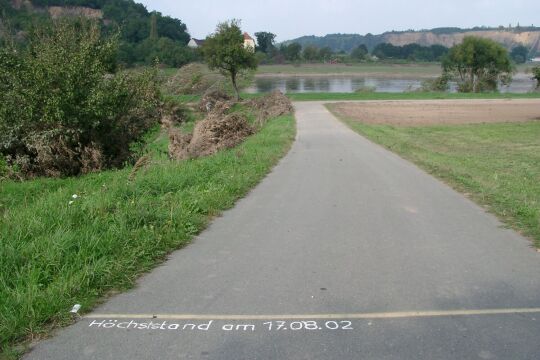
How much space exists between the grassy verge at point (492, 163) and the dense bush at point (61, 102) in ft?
27.4

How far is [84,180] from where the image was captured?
13438 millimetres

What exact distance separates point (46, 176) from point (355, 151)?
28.2 feet

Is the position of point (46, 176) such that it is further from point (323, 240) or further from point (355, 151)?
point (323, 240)

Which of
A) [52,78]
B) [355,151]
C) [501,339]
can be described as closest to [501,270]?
[501,339]

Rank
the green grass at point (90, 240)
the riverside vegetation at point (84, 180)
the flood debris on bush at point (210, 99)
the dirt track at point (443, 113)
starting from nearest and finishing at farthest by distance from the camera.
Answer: the green grass at point (90, 240)
the riverside vegetation at point (84, 180)
the dirt track at point (443, 113)
the flood debris on bush at point (210, 99)

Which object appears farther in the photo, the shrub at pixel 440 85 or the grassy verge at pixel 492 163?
the shrub at pixel 440 85

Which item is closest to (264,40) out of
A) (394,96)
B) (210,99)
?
(394,96)

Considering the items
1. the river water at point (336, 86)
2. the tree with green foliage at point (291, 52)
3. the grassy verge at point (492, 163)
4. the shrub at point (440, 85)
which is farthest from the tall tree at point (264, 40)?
the grassy verge at point (492, 163)

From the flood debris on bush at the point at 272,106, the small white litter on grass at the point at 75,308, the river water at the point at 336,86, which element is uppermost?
the small white litter on grass at the point at 75,308

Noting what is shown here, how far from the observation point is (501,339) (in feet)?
13.1

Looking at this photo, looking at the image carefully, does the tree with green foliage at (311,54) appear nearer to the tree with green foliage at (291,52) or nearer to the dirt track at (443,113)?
the tree with green foliage at (291,52)

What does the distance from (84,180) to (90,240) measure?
8.18 metres

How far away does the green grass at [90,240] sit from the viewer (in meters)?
4.39

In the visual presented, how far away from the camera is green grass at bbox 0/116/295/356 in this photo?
439 centimetres
